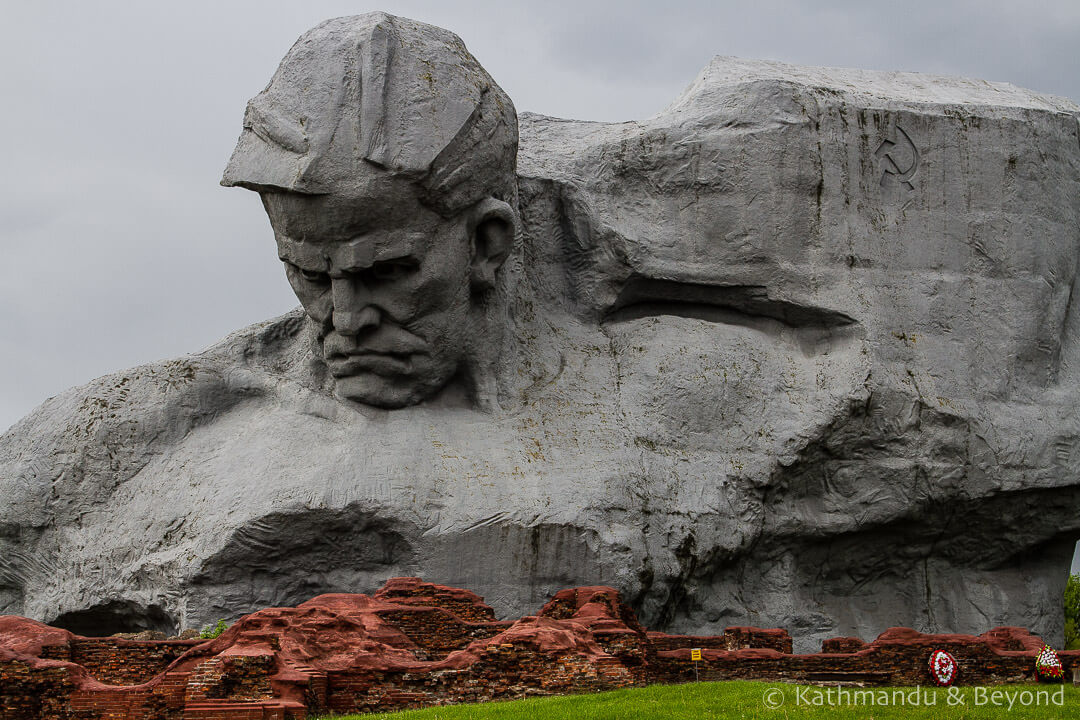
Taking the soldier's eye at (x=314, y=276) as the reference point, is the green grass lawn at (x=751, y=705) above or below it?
below

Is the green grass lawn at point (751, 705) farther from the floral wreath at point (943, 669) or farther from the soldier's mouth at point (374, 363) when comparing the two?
the soldier's mouth at point (374, 363)

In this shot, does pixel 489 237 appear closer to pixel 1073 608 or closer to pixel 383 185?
pixel 383 185

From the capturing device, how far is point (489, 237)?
14.7 m

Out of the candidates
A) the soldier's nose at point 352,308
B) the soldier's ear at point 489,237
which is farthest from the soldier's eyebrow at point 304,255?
the soldier's ear at point 489,237

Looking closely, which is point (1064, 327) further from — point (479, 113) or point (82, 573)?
point (82, 573)

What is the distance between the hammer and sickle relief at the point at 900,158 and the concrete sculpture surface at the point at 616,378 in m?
0.04

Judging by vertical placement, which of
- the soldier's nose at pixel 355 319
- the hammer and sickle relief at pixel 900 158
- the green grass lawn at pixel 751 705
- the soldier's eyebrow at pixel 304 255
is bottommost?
the green grass lawn at pixel 751 705

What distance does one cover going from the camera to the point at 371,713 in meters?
10.7

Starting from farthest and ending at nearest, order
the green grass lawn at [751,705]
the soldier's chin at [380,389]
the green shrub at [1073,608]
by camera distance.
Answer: the green shrub at [1073,608] < the soldier's chin at [380,389] < the green grass lawn at [751,705]

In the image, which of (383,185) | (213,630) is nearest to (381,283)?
(383,185)

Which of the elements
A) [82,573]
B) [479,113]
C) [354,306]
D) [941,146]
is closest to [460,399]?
[354,306]

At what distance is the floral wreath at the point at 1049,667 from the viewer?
43.7ft

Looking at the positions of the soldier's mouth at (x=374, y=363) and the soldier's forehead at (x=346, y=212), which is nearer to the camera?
the soldier's forehead at (x=346, y=212)

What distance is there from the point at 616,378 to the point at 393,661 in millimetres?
5213
